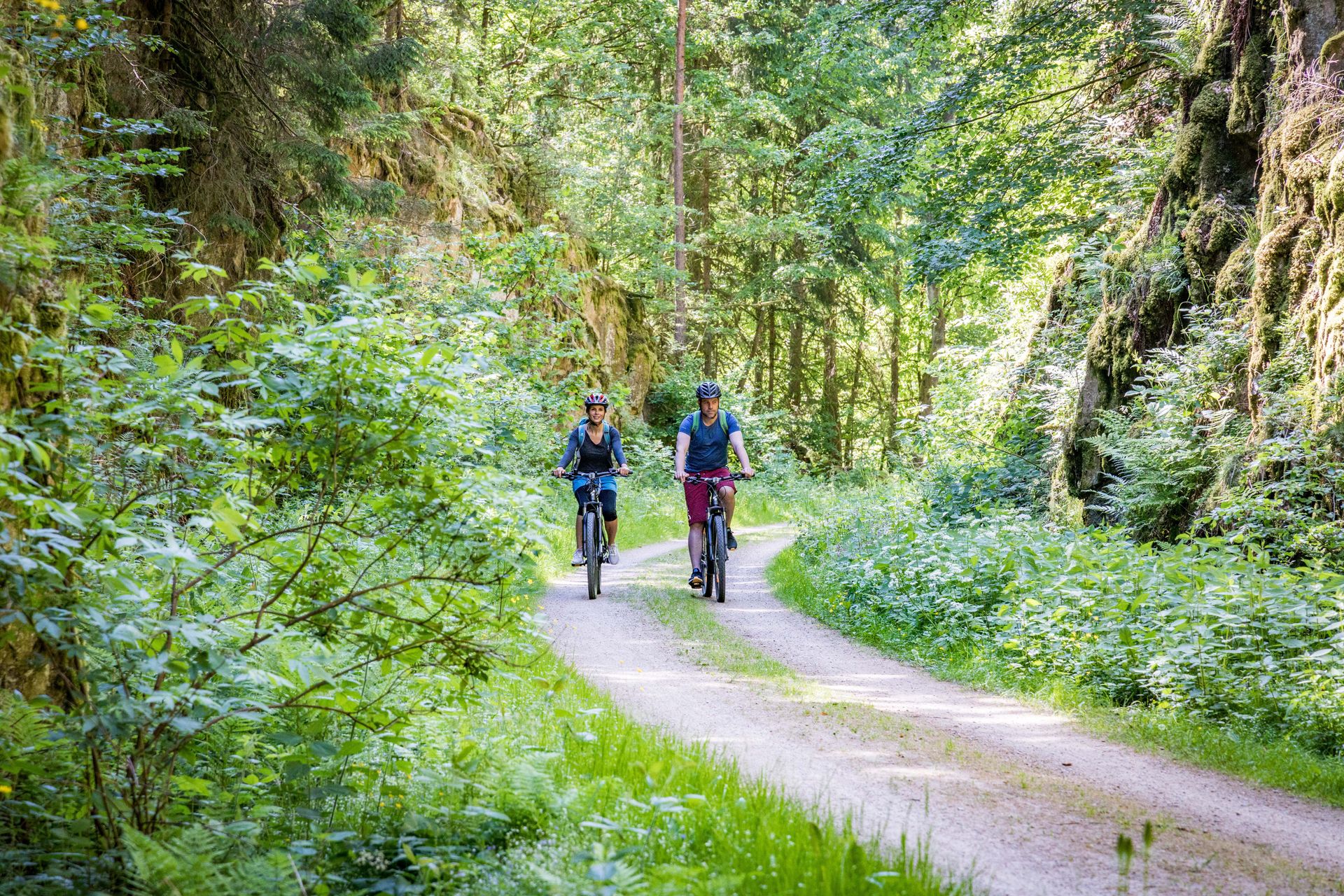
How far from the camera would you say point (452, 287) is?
1448cm

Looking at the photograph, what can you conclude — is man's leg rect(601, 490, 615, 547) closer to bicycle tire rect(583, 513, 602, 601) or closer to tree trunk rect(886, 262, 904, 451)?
bicycle tire rect(583, 513, 602, 601)

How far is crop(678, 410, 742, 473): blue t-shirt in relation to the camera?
10.6 m

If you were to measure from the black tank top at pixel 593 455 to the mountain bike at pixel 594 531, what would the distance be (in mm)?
86

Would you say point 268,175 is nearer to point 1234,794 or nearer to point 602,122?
point 1234,794

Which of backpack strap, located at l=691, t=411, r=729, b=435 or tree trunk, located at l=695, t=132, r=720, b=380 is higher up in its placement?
tree trunk, located at l=695, t=132, r=720, b=380

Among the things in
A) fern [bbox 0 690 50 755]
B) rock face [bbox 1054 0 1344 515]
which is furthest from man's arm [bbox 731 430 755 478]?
fern [bbox 0 690 50 755]

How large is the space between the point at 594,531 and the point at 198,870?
7.67 metres

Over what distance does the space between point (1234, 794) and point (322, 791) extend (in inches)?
184

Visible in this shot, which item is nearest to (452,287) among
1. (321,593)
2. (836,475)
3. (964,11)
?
(964,11)

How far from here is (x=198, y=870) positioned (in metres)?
2.91

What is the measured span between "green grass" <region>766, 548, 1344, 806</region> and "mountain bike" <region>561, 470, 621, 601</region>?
3348 millimetres

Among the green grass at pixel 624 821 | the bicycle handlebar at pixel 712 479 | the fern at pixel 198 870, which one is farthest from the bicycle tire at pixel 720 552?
the fern at pixel 198 870

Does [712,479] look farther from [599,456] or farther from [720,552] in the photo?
[599,456]

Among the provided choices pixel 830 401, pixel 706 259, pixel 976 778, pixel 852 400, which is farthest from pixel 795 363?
pixel 976 778
